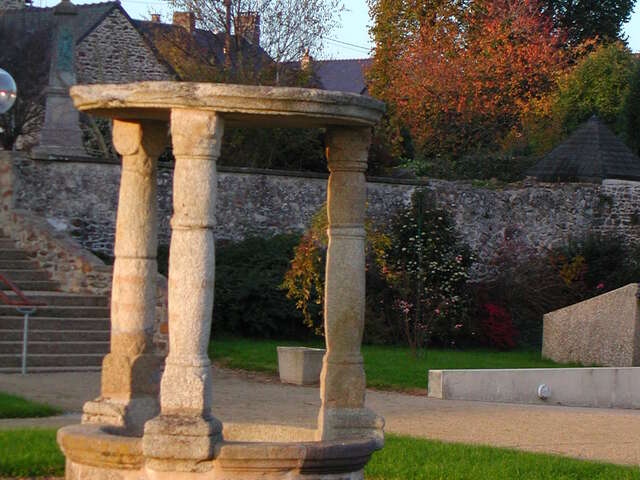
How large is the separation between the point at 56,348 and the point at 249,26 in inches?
607

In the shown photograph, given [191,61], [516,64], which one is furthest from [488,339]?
[516,64]

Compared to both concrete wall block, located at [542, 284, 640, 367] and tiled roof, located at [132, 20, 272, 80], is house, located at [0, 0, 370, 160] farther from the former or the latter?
concrete wall block, located at [542, 284, 640, 367]

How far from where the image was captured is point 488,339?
869 inches

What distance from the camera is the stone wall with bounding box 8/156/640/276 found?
2112 centimetres

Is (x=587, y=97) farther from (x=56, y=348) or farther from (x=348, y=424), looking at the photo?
(x=348, y=424)

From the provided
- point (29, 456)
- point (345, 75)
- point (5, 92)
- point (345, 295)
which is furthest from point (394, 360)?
point (345, 75)

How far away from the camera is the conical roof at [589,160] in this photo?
26453 millimetres

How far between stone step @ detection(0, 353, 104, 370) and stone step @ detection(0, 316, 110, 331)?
26.3 inches

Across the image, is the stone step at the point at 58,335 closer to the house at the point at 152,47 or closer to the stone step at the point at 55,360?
the stone step at the point at 55,360

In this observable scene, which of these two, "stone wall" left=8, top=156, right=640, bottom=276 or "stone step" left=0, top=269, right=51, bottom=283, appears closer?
"stone step" left=0, top=269, right=51, bottom=283

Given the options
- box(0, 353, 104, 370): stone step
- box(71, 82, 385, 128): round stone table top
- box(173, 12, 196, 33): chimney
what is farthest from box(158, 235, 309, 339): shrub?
box(71, 82, 385, 128): round stone table top

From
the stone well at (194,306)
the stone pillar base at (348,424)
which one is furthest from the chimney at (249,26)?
the stone pillar base at (348,424)

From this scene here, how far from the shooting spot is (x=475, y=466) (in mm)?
9180

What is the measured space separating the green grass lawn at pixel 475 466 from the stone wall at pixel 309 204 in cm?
1221
